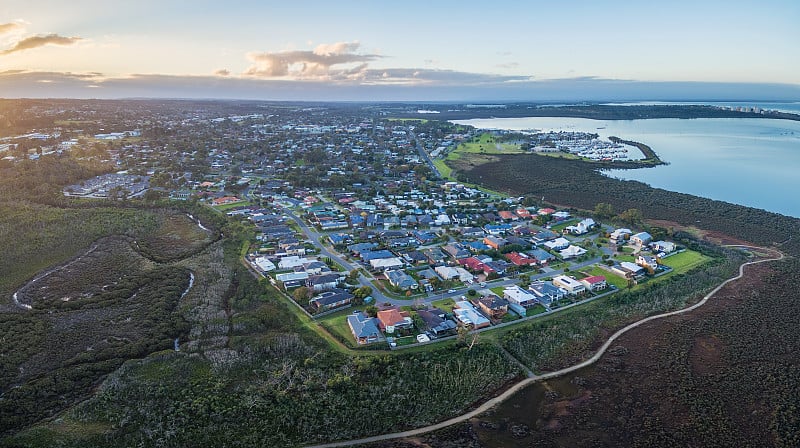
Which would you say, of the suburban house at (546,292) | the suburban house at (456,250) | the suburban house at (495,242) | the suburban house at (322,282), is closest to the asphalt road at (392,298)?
the suburban house at (546,292)

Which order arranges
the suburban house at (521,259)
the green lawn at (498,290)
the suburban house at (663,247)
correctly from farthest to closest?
1. the suburban house at (663,247)
2. the suburban house at (521,259)
3. the green lawn at (498,290)

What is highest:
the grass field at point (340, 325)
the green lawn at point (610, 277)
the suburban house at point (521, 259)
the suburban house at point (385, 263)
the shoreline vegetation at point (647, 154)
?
the shoreline vegetation at point (647, 154)

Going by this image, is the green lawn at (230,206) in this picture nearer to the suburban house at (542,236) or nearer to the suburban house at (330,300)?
the suburban house at (330,300)

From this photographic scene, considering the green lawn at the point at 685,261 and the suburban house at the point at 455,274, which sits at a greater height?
the green lawn at the point at 685,261

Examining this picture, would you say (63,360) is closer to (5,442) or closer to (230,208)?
(5,442)

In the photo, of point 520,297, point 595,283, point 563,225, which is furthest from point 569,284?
point 563,225

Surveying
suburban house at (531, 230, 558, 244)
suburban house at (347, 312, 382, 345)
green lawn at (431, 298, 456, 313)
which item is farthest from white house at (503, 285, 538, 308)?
suburban house at (531, 230, 558, 244)

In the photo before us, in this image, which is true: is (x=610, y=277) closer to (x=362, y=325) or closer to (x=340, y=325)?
(x=362, y=325)

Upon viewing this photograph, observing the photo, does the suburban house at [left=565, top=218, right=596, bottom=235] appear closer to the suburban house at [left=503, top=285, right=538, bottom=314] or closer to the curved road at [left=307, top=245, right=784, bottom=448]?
the curved road at [left=307, top=245, right=784, bottom=448]
